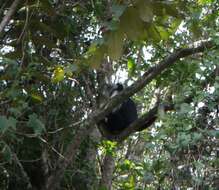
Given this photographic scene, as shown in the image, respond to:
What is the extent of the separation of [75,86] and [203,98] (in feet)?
5.21

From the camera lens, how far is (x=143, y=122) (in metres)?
3.79

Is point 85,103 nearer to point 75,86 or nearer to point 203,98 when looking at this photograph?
point 75,86

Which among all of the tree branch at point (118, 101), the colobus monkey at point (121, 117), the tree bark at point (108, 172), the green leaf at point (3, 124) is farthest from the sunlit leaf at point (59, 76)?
the colobus monkey at point (121, 117)

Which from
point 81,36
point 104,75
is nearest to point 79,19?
point 81,36

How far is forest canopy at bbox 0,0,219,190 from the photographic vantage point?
5.26 ft

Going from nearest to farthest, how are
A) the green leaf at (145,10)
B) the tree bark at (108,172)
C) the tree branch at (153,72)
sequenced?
1. the green leaf at (145,10)
2. the tree branch at (153,72)
3. the tree bark at (108,172)

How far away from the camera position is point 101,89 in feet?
13.6

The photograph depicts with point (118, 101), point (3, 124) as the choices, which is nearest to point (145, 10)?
point (3, 124)

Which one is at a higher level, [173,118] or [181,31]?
[181,31]

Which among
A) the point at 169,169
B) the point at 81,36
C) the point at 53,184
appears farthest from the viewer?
the point at 81,36

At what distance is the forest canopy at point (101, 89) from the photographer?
5.26 ft

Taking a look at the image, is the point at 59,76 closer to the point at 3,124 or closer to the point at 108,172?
the point at 3,124

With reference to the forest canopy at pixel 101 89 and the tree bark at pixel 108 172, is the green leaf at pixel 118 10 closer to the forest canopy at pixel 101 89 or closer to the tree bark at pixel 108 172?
the forest canopy at pixel 101 89

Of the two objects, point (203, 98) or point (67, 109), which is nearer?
point (203, 98)
